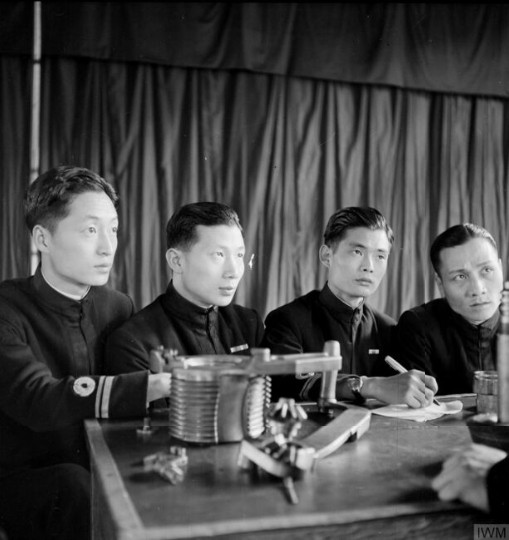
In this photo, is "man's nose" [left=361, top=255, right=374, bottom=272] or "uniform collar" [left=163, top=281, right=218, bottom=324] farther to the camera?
"man's nose" [left=361, top=255, right=374, bottom=272]

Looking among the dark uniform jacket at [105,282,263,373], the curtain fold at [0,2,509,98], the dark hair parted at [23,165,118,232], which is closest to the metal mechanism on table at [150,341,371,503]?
the dark uniform jacket at [105,282,263,373]

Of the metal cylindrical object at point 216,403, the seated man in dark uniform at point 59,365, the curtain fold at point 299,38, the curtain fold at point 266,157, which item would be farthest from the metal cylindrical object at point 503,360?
the curtain fold at point 299,38

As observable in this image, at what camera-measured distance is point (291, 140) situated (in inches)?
159

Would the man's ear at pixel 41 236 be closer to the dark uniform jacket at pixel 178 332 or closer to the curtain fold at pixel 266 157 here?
the dark uniform jacket at pixel 178 332

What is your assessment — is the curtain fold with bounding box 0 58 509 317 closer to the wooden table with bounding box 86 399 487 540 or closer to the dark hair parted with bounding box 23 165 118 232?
the dark hair parted with bounding box 23 165 118 232

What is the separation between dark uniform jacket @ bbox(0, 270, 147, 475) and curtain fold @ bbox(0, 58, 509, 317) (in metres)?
1.87

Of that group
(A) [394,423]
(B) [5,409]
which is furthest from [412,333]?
(B) [5,409]

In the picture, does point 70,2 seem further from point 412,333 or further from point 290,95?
point 412,333

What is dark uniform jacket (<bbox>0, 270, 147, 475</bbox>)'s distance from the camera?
1.48m

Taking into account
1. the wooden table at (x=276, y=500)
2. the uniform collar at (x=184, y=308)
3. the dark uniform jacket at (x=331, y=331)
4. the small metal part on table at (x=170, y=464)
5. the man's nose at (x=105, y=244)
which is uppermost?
the man's nose at (x=105, y=244)

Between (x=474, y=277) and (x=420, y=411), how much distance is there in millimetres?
733

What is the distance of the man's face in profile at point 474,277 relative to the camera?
7.11 ft

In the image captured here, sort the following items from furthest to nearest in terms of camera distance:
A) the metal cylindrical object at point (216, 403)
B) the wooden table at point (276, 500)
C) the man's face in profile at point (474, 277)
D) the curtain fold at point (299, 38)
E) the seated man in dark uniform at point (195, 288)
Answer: the curtain fold at point (299, 38)
the man's face in profile at point (474, 277)
the seated man in dark uniform at point (195, 288)
the metal cylindrical object at point (216, 403)
the wooden table at point (276, 500)

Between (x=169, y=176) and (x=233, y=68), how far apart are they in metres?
0.77
